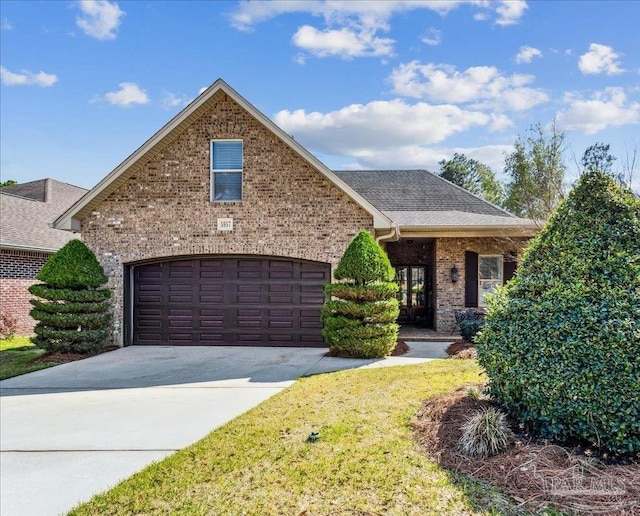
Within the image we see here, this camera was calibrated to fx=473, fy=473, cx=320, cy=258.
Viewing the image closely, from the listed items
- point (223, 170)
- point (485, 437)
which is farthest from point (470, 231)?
point (485, 437)

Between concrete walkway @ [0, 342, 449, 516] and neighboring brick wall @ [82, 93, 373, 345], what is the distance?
2.55 metres

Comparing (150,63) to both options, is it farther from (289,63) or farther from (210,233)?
(210,233)

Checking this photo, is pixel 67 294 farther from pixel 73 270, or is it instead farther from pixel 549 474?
pixel 549 474

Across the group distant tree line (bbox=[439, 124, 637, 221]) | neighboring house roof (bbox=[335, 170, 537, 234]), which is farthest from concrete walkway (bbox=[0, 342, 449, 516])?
distant tree line (bbox=[439, 124, 637, 221])

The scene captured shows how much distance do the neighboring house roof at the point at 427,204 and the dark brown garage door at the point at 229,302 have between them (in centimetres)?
341

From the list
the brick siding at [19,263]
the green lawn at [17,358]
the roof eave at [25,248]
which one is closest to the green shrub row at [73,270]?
the green lawn at [17,358]

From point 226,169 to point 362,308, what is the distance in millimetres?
5034

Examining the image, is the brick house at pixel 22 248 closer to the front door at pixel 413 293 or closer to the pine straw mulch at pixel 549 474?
the front door at pixel 413 293

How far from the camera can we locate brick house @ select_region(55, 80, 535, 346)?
38.1ft

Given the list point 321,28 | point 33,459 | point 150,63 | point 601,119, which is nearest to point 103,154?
point 150,63

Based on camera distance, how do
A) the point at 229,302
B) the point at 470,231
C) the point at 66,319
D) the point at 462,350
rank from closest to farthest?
the point at 462,350 < the point at 66,319 < the point at 229,302 < the point at 470,231

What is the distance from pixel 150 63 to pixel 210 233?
201 inches

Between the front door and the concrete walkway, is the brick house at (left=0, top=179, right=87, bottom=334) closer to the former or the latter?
the concrete walkway

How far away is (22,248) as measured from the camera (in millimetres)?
13953
